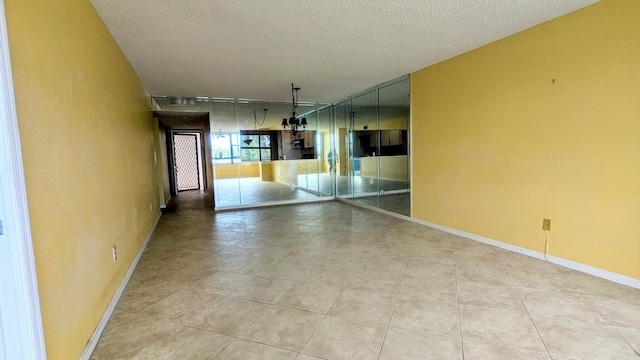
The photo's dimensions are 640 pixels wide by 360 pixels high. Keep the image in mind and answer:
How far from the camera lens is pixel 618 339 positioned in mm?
1979

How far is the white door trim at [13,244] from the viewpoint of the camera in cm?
126

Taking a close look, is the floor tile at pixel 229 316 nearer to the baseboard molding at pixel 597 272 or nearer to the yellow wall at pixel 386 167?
the baseboard molding at pixel 597 272

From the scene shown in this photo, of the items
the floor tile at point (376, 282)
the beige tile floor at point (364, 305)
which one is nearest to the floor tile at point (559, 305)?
the beige tile floor at point (364, 305)

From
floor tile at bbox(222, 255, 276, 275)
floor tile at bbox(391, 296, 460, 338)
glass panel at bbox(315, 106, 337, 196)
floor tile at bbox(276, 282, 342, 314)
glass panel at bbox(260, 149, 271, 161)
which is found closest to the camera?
floor tile at bbox(391, 296, 460, 338)

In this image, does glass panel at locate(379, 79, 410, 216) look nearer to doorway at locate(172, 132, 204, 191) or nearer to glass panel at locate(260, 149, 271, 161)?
glass panel at locate(260, 149, 271, 161)

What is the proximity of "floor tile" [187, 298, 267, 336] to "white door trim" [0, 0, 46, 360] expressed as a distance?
3.44 ft

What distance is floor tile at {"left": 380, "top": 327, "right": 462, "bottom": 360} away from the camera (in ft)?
Answer: 6.12

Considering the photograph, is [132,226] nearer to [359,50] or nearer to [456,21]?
[359,50]

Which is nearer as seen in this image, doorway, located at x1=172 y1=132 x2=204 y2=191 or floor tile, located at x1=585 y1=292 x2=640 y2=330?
floor tile, located at x1=585 y1=292 x2=640 y2=330

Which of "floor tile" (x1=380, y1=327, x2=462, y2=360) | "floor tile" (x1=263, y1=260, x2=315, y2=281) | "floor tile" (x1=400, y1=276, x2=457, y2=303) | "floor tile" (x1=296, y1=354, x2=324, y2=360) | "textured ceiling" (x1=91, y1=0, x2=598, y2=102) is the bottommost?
"floor tile" (x1=380, y1=327, x2=462, y2=360)

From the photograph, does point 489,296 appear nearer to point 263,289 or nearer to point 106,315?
point 263,289

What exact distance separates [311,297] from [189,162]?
380 inches

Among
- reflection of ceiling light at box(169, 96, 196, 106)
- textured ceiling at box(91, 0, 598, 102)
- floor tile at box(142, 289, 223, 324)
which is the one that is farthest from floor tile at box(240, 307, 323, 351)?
reflection of ceiling light at box(169, 96, 196, 106)

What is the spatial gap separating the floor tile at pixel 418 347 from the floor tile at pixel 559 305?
2.92 feet
